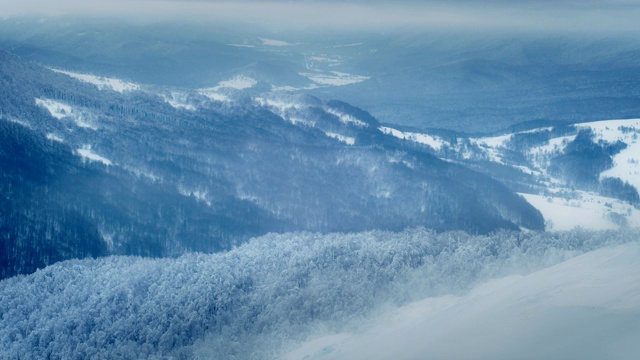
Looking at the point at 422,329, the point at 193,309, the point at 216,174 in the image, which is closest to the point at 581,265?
the point at 422,329

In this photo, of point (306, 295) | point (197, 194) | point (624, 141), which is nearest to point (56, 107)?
point (197, 194)

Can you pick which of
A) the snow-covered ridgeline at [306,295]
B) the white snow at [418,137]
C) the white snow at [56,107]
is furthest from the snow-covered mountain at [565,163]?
the white snow at [56,107]

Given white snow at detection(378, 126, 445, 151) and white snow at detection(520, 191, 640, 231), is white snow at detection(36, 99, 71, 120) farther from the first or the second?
white snow at detection(378, 126, 445, 151)

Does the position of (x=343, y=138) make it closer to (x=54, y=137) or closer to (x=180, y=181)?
(x=180, y=181)

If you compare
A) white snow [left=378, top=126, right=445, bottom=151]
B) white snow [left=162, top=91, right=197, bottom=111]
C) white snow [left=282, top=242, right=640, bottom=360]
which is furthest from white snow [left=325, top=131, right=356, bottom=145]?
white snow [left=282, top=242, right=640, bottom=360]

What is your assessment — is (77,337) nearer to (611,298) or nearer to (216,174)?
(611,298)

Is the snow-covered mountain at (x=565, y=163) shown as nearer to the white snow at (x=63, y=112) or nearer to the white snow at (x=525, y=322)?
the white snow at (x=525, y=322)
